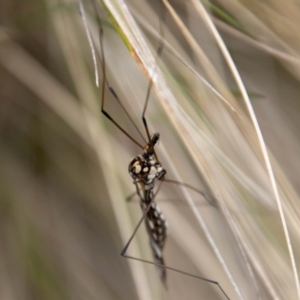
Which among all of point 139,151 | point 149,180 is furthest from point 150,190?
point 139,151

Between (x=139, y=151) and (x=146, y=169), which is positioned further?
(x=139, y=151)

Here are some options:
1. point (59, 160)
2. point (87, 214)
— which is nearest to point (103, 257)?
point (87, 214)

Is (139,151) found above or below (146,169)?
above

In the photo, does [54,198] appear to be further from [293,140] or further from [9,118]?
[293,140]

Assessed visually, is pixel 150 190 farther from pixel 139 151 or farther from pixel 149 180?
pixel 139 151

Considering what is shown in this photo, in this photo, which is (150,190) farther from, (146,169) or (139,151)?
(139,151)
